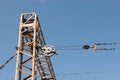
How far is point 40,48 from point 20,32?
2.23 meters

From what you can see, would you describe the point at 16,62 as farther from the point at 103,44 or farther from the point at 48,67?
the point at 103,44

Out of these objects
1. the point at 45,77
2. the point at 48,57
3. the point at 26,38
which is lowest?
the point at 45,77

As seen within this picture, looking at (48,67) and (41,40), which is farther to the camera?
(48,67)

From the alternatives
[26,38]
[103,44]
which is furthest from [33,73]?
[103,44]

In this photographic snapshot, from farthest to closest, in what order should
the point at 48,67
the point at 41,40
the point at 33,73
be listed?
1. the point at 48,67
2. the point at 41,40
3. the point at 33,73

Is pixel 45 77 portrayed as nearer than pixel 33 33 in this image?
No

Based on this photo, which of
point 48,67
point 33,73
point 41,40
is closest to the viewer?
point 33,73

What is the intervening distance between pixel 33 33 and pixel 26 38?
29.7 inches

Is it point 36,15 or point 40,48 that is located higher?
point 36,15

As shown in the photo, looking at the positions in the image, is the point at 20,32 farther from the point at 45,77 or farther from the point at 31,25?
the point at 45,77

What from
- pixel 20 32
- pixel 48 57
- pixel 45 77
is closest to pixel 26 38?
pixel 20 32

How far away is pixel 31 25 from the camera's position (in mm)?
32750

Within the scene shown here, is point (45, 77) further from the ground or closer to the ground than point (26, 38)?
closer to the ground

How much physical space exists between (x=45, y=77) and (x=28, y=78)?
4.75m
